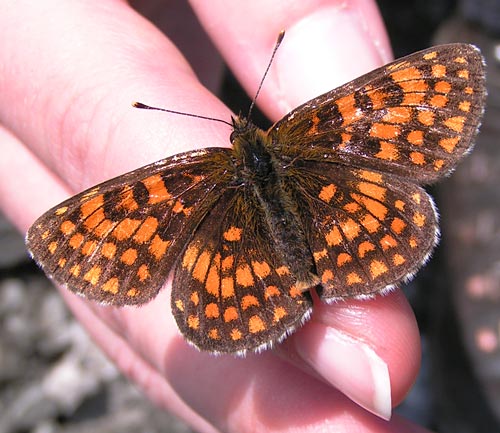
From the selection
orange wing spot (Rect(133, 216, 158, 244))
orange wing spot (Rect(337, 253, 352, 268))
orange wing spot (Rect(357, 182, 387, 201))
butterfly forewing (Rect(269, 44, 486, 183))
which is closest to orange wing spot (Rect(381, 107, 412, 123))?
butterfly forewing (Rect(269, 44, 486, 183))

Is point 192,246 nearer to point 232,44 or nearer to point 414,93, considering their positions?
point 414,93

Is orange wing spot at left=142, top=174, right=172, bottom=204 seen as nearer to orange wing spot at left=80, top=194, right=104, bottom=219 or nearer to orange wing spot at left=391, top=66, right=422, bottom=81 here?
orange wing spot at left=80, top=194, right=104, bottom=219

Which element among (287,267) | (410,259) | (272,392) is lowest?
(272,392)

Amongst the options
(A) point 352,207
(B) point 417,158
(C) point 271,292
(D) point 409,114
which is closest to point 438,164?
(B) point 417,158

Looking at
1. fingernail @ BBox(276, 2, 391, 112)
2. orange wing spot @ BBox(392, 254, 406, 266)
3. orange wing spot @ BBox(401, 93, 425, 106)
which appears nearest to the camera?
orange wing spot @ BBox(392, 254, 406, 266)

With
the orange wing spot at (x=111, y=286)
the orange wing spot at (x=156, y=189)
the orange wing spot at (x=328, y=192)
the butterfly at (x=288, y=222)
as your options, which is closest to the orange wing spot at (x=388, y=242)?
the butterfly at (x=288, y=222)

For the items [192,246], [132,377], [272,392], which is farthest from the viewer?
[132,377]

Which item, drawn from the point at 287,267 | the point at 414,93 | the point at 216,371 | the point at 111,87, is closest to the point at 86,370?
the point at 216,371
